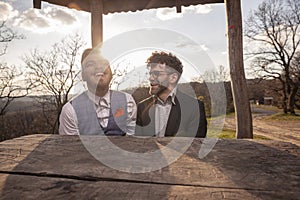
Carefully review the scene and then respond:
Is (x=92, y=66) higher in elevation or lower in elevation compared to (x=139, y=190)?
higher

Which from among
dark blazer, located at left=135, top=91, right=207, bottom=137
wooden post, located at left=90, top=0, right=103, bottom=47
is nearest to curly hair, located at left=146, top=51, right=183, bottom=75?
dark blazer, located at left=135, top=91, right=207, bottom=137

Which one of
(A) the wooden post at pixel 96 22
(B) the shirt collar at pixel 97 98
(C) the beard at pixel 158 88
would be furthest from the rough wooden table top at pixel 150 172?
(A) the wooden post at pixel 96 22

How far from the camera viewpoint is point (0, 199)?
621 mm

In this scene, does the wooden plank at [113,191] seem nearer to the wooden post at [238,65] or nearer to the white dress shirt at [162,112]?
the white dress shirt at [162,112]

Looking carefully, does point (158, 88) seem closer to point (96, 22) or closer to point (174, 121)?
point (174, 121)

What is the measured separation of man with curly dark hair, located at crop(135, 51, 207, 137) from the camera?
238 centimetres

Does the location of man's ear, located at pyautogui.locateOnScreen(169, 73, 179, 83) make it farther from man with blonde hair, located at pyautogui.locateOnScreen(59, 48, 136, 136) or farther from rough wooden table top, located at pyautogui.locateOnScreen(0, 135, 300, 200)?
rough wooden table top, located at pyautogui.locateOnScreen(0, 135, 300, 200)

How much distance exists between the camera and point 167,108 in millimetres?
2549

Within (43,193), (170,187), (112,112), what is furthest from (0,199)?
(112,112)

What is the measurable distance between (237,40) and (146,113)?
143 cm

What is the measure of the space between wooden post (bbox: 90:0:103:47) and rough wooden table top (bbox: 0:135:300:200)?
82.6 inches

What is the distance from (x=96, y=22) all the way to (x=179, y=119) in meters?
1.75

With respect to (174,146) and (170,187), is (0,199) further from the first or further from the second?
(174,146)

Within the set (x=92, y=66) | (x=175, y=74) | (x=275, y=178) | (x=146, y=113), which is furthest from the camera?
(x=175, y=74)
